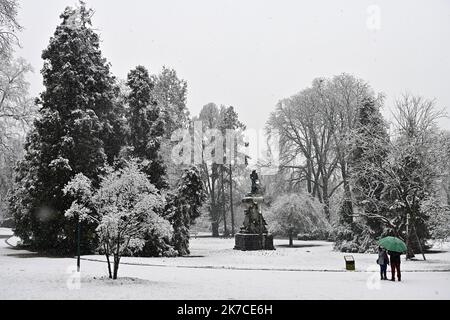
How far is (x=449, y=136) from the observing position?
28.1m

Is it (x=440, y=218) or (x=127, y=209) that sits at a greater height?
(x=127, y=209)

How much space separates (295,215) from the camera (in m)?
47.2

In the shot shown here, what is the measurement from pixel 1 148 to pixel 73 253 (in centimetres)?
998

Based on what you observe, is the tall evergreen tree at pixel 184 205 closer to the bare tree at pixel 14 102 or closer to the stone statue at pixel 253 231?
the stone statue at pixel 253 231

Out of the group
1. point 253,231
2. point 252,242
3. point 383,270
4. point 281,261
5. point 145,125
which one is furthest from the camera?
point 253,231

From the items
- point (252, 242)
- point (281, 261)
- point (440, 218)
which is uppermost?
point (440, 218)

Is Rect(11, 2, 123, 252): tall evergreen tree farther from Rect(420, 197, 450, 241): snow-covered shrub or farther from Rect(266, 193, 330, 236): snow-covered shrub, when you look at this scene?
Rect(266, 193, 330, 236): snow-covered shrub

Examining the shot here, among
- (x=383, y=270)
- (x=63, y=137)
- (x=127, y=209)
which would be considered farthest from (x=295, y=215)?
(x=127, y=209)

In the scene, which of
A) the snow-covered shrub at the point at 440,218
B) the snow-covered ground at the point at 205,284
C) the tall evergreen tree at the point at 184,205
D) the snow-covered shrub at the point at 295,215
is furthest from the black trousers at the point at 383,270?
the snow-covered shrub at the point at 295,215

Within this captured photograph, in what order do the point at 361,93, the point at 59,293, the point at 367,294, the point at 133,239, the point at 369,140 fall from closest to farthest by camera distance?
the point at 59,293, the point at 367,294, the point at 133,239, the point at 369,140, the point at 361,93

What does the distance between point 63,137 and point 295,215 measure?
26.2 m

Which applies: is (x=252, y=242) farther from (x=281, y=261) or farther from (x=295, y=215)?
(x=295, y=215)
